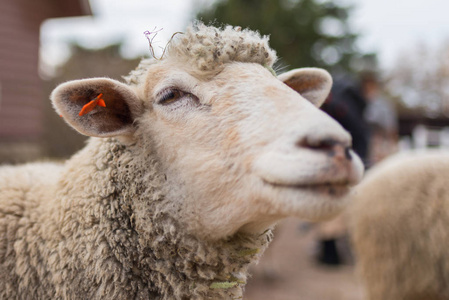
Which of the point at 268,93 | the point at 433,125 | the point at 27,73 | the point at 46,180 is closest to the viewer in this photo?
the point at 268,93

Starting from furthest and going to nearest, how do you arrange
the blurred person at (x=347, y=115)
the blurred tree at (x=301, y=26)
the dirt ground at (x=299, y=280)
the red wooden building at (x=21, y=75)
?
the blurred tree at (x=301, y=26), the red wooden building at (x=21, y=75), the blurred person at (x=347, y=115), the dirt ground at (x=299, y=280)

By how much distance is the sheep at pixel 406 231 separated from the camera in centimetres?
329

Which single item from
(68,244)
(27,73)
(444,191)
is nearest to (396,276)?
(444,191)

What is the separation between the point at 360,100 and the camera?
19.4 ft

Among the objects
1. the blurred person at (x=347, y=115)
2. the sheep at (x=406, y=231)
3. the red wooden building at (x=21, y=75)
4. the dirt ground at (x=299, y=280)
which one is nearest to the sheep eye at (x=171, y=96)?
the sheep at (x=406, y=231)

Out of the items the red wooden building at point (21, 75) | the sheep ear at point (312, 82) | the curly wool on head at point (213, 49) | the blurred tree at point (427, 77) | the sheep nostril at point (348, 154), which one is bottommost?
the blurred tree at point (427, 77)

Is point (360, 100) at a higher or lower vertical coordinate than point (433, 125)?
higher

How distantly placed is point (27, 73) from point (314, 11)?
12823 millimetres

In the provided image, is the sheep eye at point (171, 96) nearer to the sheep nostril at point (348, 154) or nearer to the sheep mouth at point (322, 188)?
the sheep mouth at point (322, 188)

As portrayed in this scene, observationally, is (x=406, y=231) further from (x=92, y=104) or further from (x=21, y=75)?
(x=21, y=75)

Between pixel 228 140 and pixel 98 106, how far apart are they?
2.24 feet

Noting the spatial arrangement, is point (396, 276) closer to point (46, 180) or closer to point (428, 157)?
point (428, 157)

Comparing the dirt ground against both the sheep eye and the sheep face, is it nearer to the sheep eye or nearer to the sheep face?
the sheep face

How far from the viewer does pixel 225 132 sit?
1.66 meters
